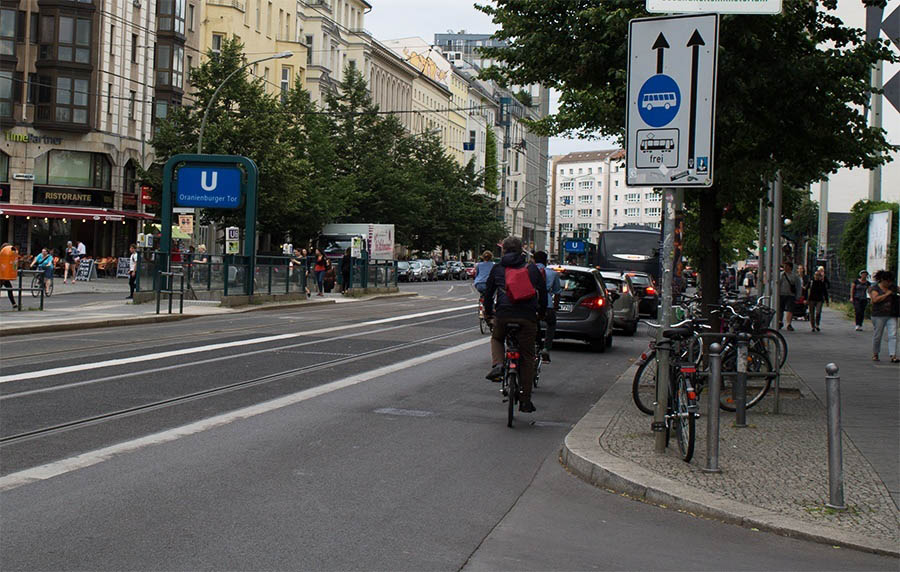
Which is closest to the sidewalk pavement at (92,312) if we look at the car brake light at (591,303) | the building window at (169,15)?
the car brake light at (591,303)

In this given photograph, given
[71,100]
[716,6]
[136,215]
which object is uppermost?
[71,100]

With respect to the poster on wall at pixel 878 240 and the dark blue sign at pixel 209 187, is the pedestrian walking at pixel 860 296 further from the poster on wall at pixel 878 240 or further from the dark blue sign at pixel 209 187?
the dark blue sign at pixel 209 187

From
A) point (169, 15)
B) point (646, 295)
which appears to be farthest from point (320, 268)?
point (169, 15)

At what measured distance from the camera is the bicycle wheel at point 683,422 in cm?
843

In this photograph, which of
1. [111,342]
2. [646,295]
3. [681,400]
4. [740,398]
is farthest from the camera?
[646,295]

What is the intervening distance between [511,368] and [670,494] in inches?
135

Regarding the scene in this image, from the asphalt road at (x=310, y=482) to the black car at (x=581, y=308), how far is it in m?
5.41

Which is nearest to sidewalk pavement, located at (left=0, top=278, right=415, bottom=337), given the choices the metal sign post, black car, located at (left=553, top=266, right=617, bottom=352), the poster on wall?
the metal sign post

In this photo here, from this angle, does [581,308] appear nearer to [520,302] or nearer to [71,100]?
[520,302]

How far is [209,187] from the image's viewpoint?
3256cm

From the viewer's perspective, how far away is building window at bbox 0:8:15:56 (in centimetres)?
5306

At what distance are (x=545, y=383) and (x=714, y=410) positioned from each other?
706 cm

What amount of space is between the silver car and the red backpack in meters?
15.4

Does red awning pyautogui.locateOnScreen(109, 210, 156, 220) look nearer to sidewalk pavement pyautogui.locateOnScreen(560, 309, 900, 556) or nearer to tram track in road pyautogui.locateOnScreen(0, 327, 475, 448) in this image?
tram track in road pyautogui.locateOnScreen(0, 327, 475, 448)
